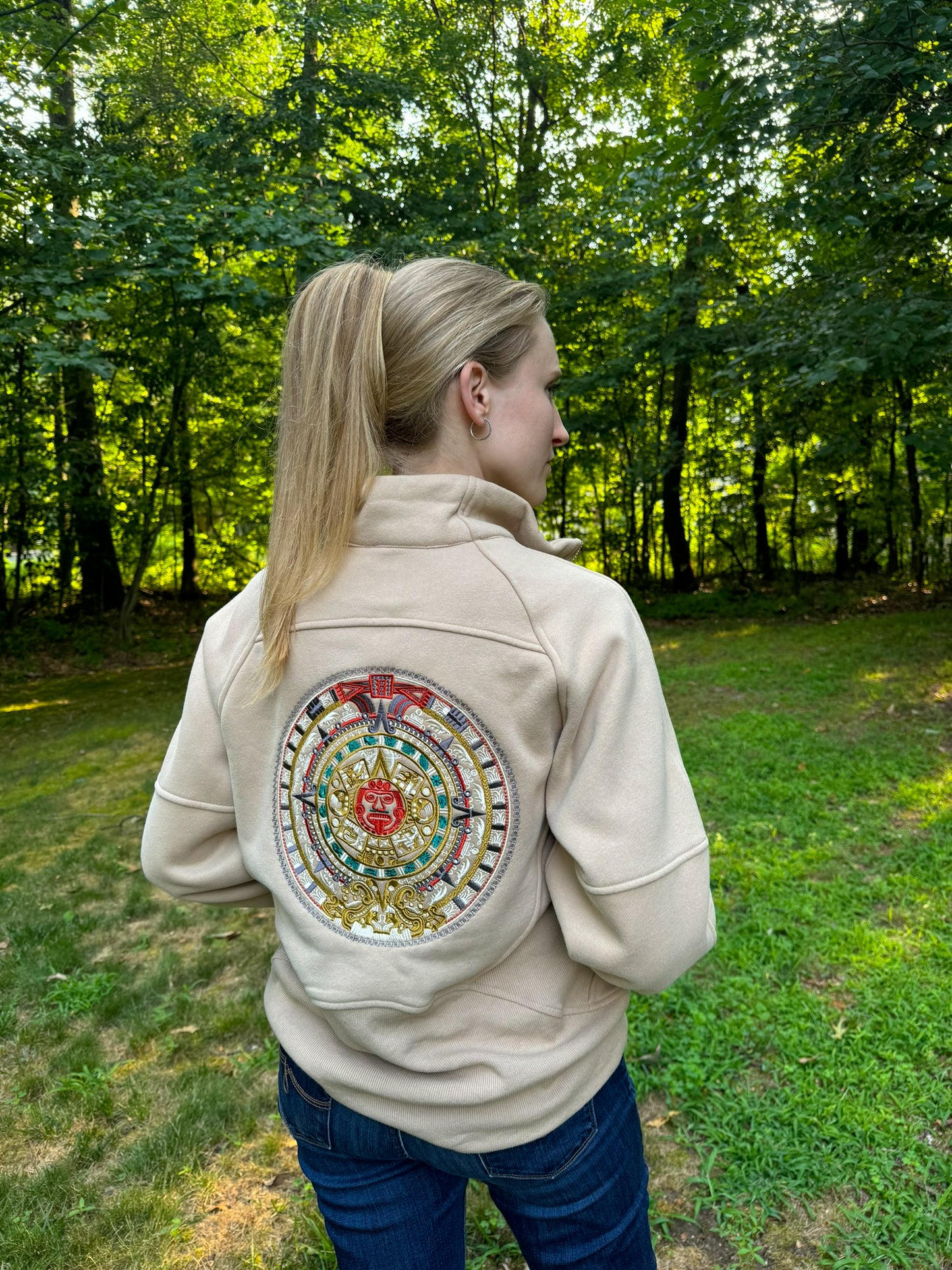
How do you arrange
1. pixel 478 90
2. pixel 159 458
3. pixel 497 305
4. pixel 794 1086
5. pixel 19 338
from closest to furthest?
1. pixel 497 305
2. pixel 794 1086
3. pixel 19 338
4. pixel 159 458
5. pixel 478 90

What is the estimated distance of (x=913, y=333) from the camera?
5.22 meters

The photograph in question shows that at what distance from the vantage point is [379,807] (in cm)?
100

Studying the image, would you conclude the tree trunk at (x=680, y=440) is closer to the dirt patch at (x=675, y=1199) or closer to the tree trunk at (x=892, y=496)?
the tree trunk at (x=892, y=496)

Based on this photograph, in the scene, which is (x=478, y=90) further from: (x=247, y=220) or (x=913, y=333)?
(x=913, y=333)

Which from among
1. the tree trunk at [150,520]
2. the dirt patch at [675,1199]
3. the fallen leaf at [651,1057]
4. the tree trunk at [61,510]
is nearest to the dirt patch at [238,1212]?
the dirt patch at [675,1199]

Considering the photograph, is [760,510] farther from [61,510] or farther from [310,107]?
[61,510]

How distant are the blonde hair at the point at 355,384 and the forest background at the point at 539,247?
44 cm

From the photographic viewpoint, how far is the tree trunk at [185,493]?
10.6 meters

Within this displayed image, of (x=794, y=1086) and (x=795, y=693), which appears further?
(x=795, y=693)

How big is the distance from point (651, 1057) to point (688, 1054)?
13 cm

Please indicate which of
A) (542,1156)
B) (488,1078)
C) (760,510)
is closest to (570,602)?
(488,1078)

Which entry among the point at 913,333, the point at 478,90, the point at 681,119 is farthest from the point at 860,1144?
the point at 478,90

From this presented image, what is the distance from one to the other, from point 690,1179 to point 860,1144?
0.50 m

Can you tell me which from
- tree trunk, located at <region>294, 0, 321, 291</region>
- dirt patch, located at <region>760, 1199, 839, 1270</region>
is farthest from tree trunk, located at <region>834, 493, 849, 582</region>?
dirt patch, located at <region>760, 1199, 839, 1270</region>
